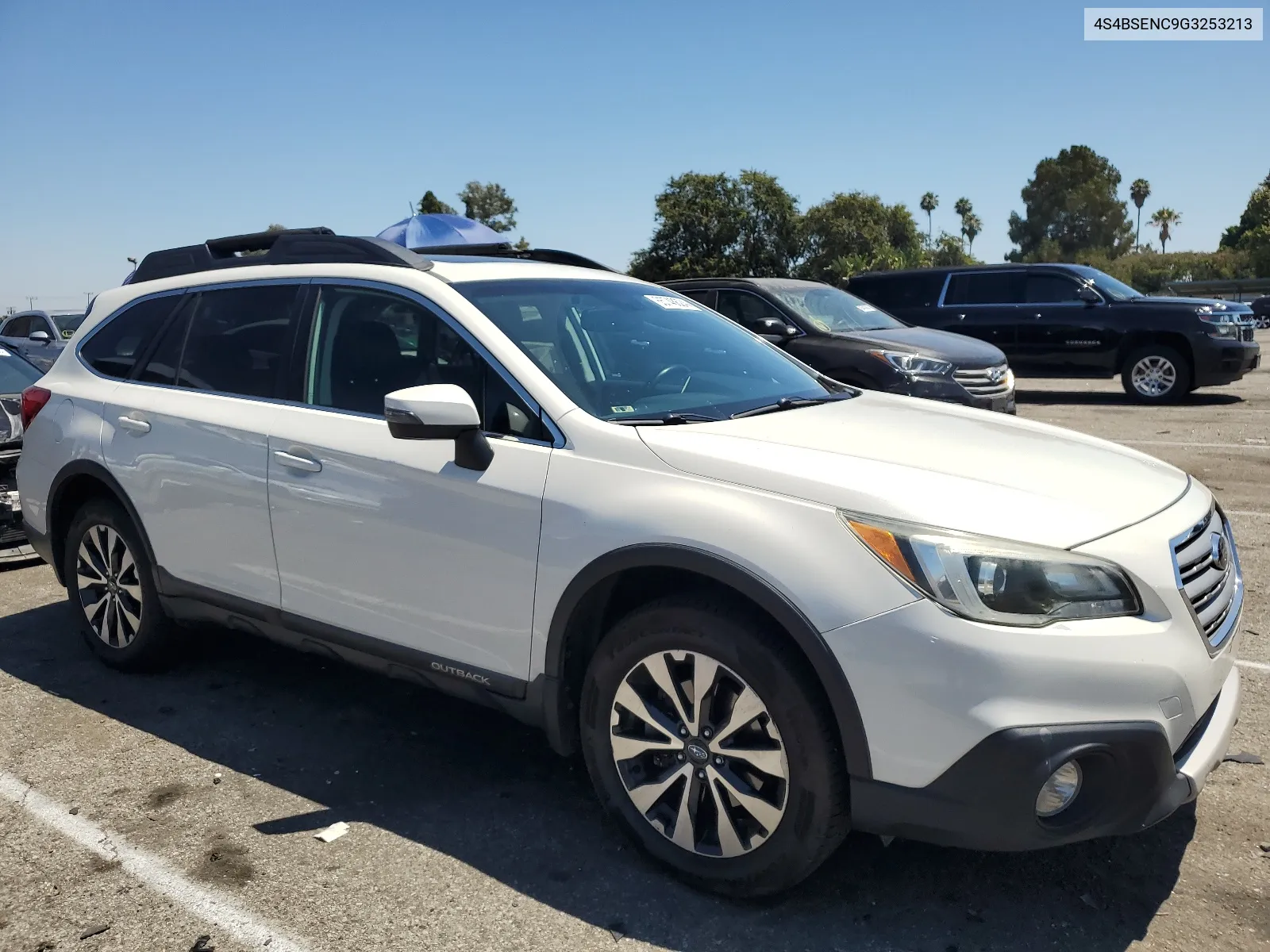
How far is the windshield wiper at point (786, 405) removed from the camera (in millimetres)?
3317

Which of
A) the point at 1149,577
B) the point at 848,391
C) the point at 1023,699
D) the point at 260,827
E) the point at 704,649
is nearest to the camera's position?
the point at 1023,699

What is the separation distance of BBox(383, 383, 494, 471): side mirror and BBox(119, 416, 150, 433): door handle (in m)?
1.71

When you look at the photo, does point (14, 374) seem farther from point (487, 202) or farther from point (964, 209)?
point (964, 209)

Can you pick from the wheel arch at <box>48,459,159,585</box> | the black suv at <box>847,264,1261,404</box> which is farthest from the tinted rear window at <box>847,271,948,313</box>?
the wheel arch at <box>48,459,159,585</box>

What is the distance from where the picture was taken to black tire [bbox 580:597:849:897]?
8.45ft

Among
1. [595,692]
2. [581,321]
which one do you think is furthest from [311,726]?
[581,321]

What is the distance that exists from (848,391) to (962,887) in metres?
1.80

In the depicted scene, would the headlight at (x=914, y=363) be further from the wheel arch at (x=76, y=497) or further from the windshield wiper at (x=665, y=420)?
the wheel arch at (x=76, y=497)

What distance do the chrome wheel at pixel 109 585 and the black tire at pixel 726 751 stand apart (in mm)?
2456

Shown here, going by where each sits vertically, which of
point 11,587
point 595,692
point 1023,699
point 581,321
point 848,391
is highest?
point 581,321

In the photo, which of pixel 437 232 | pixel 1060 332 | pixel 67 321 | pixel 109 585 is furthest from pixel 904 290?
pixel 67 321

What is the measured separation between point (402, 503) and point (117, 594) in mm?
1977

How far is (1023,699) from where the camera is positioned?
7.70ft

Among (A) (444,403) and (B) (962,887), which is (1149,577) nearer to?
(B) (962,887)
